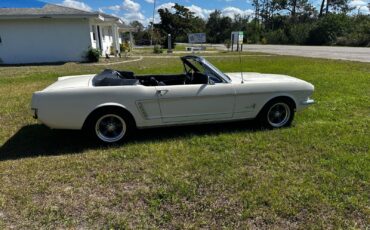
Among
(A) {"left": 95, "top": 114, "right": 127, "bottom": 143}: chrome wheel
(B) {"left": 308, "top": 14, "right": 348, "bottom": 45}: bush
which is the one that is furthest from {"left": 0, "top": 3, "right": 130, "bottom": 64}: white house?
(B) {"left": 308, "top": 14, "right": 348, "bottom": 45}: bush

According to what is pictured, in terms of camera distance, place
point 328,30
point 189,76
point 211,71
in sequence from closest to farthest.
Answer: point 211,71 → point 189,76 → point 328,30

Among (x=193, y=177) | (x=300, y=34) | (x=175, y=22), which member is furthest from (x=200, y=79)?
(x=300, y=34)

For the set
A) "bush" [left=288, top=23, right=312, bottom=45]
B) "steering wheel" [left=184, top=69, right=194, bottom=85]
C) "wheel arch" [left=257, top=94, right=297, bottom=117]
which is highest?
"bush" [left=288, top=23, right=312, bottom=45]

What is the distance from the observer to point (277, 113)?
16.5 feet

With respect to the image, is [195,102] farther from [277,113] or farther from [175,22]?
[175,22]

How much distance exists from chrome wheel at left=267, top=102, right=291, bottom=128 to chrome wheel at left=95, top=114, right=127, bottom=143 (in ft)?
7.57

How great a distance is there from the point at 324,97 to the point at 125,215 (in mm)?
5939

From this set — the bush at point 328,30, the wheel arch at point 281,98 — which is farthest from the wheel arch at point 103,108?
the bush at point 328,30

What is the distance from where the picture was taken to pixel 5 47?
17266 mm

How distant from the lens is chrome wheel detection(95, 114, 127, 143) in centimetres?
433

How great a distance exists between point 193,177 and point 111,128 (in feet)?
5.13

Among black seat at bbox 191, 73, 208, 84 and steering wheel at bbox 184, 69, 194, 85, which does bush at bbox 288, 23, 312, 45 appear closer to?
steering wheel at bbox 184, 69, 194, 85

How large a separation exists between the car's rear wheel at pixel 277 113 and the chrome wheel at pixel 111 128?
2.17m

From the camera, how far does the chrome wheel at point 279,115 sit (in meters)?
4.97
